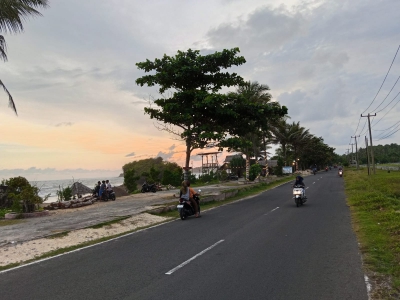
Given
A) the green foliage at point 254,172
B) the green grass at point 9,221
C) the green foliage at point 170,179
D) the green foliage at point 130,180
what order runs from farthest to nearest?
the green foliage at point 254,172, the green foliage at point 170,179, the green foliage at point 130,180, the green grass at point 9,221

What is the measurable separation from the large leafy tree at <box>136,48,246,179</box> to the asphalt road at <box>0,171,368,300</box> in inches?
389

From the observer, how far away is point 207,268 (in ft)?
22.0

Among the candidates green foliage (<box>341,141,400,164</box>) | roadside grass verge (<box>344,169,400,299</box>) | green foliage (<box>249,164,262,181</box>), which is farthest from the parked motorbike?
green foliage (<box>341,141,400,164</box>)

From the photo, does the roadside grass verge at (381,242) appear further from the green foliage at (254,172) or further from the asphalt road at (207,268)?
the green foliage at (254,172)

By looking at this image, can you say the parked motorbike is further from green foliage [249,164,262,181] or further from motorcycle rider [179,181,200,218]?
green foliage [249,164,262,181]

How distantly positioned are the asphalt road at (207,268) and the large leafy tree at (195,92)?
9884 millimetres

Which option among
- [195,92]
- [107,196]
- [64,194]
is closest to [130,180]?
[107,196]

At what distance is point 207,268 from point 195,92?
14148mm

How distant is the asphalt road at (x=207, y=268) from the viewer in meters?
5.43

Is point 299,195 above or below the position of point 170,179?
below

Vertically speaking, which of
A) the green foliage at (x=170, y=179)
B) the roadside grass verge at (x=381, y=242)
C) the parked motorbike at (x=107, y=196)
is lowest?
the roadside grass verge at (x=381, y=242)

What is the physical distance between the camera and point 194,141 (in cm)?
2153

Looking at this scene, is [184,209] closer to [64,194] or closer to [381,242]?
[381,242]

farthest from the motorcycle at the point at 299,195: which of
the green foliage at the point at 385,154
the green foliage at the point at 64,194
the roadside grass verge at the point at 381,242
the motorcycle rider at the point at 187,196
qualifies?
the green foliage at the point at 385,154
